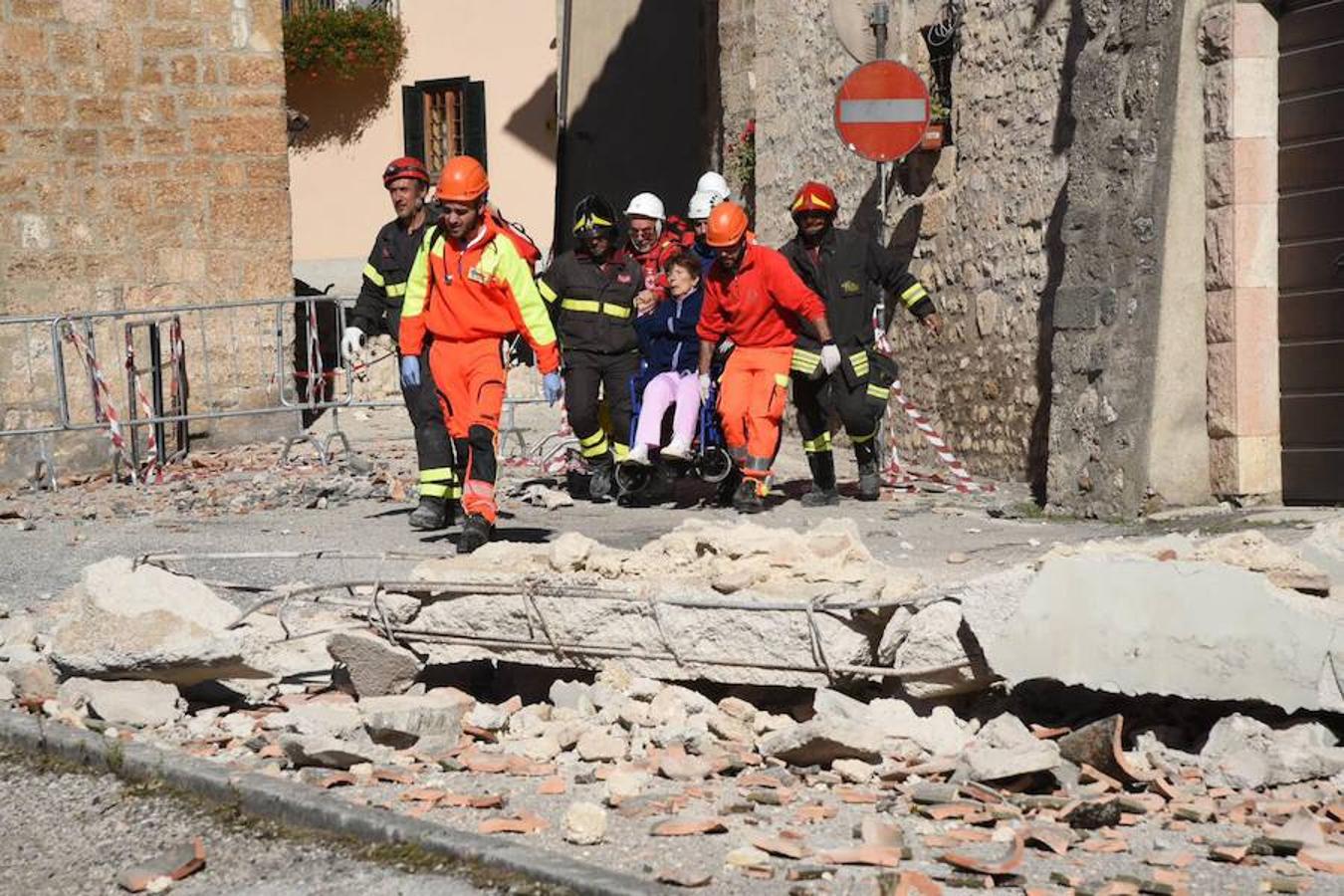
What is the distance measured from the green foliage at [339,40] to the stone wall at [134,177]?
1946 cm

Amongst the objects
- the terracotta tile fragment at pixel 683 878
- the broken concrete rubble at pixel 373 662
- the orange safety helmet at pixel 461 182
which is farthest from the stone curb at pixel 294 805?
the orange safety helmet at pixel 461 182

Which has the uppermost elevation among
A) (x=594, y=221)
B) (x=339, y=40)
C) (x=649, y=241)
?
(x=339, y=40)

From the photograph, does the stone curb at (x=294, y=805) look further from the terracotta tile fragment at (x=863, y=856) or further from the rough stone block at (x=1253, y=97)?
the rough stone block at (x=1253, y=97)

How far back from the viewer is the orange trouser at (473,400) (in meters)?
10.5

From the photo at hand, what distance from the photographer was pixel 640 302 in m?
13.2

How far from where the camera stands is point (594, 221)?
12805 mm

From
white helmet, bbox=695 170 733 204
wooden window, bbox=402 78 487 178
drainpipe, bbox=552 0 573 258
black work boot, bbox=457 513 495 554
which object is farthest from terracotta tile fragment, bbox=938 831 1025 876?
wooden window, bbox=402 78 487 178

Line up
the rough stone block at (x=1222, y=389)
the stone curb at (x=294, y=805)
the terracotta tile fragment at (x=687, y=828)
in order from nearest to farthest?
the stone curb at (x=294, y=805) → the terracotta tile fragment at (x=687, y=828) → the rough stone block at (x=1222, y=389)

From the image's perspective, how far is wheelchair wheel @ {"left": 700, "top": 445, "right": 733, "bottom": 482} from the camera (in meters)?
13.2

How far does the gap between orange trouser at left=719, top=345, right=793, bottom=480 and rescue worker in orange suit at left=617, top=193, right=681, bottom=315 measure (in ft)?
3.57

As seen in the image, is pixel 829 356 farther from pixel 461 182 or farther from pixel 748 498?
pixel 461 182

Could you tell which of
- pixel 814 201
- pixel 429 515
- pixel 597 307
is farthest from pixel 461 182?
pixel 814 201

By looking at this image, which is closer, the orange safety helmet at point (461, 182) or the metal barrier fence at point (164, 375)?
the orange safety helmet at point (461, 182)

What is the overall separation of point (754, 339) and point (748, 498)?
0.85 metres
